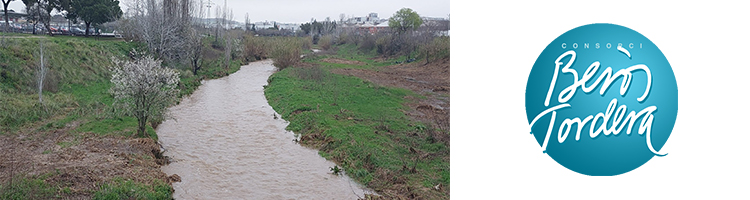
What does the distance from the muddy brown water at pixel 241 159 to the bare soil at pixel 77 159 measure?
58 centimetres

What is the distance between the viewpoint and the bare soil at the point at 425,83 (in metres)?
15.7

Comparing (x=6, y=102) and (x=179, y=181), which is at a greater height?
(x=6, y=102)

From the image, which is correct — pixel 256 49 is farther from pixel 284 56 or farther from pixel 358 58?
pixel 284 56

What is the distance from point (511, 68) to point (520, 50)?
0.17 metres

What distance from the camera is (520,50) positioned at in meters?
4.43

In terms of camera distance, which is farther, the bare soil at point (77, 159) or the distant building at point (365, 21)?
the distant building at point (365, 21)

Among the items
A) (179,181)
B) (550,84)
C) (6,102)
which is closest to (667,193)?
(550,84)

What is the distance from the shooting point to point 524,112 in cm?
444

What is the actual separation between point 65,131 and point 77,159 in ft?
8.54

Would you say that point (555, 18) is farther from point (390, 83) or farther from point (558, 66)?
point (390, 83)

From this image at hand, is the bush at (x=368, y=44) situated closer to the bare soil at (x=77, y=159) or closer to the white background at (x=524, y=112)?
the bare soil at (x=77, y=159)

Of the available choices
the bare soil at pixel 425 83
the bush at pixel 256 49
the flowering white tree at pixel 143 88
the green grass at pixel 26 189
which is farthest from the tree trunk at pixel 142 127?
the bush at pixel 256 49

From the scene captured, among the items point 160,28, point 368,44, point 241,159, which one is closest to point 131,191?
point 241,159

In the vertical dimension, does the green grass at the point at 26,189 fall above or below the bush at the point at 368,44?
below
